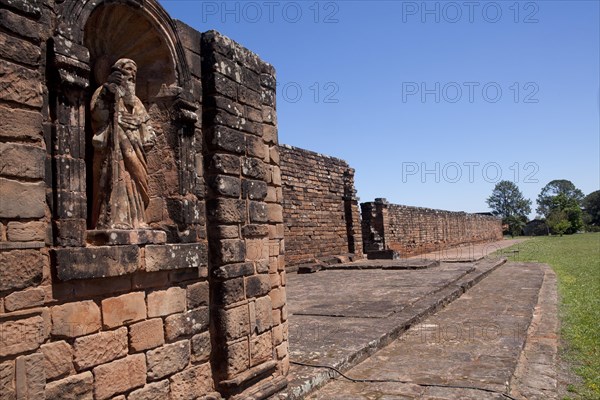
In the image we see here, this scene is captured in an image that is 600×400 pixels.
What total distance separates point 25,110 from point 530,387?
14.2ft

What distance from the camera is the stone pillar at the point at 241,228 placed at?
3770mm

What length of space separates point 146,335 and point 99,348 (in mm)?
358

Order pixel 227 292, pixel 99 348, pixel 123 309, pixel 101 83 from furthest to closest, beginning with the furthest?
pixel 227 292, pixel 101 83, pixel 123 309, pixel 99 348

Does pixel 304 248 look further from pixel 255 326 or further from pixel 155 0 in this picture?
pixel 155 0

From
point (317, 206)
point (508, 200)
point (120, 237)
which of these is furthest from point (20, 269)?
point (508, 200)

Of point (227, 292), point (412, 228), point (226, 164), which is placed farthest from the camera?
point (412, 228)

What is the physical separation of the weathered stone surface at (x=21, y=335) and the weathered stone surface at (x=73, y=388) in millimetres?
297

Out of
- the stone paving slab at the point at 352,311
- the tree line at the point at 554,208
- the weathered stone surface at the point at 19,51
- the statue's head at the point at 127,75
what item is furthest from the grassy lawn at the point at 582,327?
the tree line at the point at 554,208

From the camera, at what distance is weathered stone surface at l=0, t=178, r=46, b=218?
2398 millimetres

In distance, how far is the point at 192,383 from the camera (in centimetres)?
353

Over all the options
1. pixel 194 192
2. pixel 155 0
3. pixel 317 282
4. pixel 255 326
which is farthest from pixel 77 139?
pixel 317 282

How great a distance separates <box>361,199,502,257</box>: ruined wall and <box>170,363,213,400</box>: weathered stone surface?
17.5 meters

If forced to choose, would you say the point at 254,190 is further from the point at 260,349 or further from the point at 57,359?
the point at 57,359

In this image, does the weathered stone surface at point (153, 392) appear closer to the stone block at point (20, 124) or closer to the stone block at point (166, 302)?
the stone block at point (166, 302)
